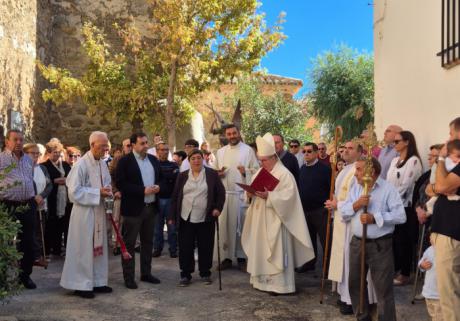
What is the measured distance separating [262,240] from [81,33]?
10489 millimetres

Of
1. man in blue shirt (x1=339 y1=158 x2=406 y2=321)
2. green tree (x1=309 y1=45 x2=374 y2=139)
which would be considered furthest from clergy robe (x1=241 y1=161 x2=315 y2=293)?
green tree (x1=309 y1=45 x2=374 y2=139)

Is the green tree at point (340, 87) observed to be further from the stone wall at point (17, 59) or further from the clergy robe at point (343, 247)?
the clergy robe at point (343, 247)

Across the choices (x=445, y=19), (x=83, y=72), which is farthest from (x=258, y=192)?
(x=83, y=72)

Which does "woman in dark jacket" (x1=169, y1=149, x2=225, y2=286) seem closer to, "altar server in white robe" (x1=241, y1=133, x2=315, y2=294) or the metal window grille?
"altar server in white robe" (x1=241, y1=133, x2=315, y2=294)

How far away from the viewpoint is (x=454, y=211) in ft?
14.1

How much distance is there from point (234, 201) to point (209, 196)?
1.13m

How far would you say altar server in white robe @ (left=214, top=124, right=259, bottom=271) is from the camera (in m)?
8.30

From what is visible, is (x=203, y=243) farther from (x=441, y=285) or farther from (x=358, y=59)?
(x=358, y=59)

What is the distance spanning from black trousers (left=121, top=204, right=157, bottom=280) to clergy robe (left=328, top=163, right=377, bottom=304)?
2.41 metres

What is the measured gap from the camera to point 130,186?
6.91 meters

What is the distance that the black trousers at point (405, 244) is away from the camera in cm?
701

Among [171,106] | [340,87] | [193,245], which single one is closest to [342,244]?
[193,245]

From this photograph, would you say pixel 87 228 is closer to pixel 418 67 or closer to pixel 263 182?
pixel 263 182

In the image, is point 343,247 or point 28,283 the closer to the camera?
point 343,247
